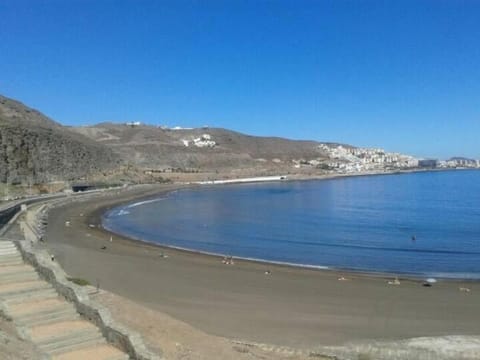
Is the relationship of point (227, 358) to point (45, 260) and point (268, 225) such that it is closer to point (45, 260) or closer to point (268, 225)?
point (45, 260)

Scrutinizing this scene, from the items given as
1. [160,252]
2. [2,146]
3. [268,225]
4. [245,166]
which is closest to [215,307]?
[160,252]

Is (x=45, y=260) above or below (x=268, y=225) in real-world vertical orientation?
above

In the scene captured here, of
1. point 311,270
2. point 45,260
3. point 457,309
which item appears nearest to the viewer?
point 45,260

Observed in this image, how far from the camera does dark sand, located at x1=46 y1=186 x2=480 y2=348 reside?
1374 cm

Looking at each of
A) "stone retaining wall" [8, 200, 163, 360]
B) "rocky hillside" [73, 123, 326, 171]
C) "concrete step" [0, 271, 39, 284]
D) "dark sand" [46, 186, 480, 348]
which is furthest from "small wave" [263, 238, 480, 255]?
"rocky hillside" [73, 123, 326, 171]

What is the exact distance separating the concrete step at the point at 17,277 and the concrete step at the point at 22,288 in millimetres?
218

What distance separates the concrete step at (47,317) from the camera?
9516 millimetres

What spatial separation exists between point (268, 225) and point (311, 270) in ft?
67.5

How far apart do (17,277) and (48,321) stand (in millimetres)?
2832

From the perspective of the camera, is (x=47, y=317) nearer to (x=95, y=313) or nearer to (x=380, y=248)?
(x=95, y=313)

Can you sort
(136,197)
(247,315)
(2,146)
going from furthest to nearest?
(136,197)
(2,146)
(247,315)

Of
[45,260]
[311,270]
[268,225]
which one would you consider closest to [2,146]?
[268,225]

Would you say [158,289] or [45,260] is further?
[158,289]

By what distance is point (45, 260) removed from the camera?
41.3 feet
